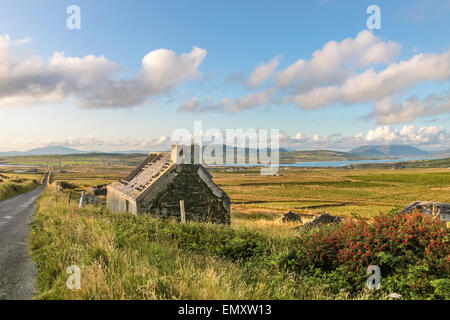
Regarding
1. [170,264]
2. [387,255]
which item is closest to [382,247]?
[387,255]

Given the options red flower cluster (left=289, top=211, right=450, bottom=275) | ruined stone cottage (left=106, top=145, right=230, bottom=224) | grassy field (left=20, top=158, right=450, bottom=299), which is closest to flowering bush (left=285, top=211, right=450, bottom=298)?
red flower cluster (left=289, top=211, right=450, bottom=275)

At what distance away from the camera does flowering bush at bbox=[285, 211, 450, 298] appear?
7.14 meters

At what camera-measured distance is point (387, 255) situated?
7.66m

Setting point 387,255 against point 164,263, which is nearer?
point 164,263

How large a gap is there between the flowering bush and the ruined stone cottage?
24.8 feet

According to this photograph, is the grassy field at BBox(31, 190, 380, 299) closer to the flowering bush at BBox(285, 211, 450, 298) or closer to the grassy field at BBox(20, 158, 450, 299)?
the grassy field at BBox(20, 158, 450, 299)

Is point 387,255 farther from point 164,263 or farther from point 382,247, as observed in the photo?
point 164,263

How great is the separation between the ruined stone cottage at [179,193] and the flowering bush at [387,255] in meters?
7.56

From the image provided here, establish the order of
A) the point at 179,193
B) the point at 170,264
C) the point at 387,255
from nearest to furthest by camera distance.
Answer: the point at 170,264 < the point at 387,255 < the point at 179,193

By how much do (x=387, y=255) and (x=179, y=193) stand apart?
1055 centimetres

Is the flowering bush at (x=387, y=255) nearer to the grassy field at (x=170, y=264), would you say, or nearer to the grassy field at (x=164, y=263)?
the grassy field at (x=170, y=264)

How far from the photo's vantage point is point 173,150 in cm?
1675
